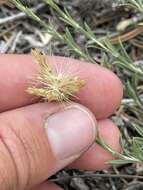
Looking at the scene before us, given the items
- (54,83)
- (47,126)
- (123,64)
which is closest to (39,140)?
(47,126)

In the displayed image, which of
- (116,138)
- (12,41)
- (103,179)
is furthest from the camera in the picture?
(12,41)

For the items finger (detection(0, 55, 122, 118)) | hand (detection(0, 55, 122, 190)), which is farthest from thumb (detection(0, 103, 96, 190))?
finger (detection(0, 55, 122, 118))

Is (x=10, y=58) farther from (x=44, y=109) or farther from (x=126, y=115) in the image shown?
(x=126, y=115)

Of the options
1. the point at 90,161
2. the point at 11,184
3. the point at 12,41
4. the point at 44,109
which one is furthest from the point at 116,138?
the point at 12,41

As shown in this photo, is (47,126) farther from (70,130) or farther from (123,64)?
(123,64)

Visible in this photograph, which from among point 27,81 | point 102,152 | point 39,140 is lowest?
point 102,152

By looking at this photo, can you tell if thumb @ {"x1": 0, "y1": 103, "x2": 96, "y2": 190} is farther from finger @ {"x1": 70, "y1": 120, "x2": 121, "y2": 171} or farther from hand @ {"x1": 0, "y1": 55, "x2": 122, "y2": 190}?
finger @ {"x1": 70, "y1": 120, "x2": 121, "y2": 171}

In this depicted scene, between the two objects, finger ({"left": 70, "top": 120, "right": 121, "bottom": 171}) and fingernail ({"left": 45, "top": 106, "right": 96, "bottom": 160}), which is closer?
fingernail ({"left": 45, "top": 106, "right": 96, "bottom": 160})
